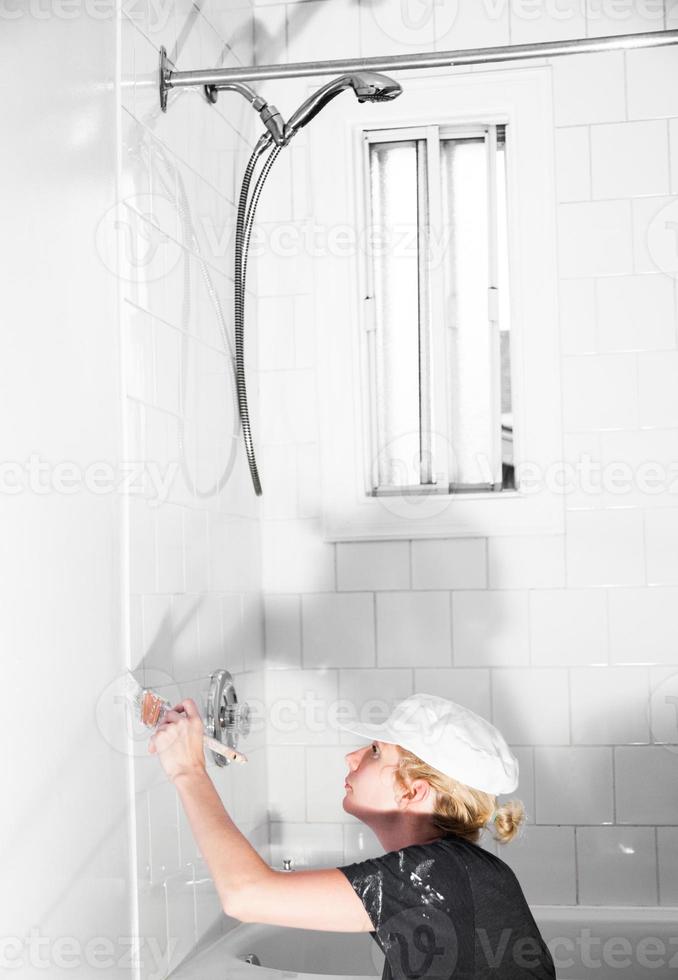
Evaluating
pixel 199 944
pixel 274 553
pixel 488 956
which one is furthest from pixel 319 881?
pixel 274 553

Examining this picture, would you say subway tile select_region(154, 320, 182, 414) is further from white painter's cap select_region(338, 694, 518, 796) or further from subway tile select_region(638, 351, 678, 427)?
subway tile select_region(638, 351, 678, 427)

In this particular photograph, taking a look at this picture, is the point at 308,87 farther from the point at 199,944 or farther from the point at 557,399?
the point at 199,944

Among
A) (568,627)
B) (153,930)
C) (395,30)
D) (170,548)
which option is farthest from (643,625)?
(395,30)

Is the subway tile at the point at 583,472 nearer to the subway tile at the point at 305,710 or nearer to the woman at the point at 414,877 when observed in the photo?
the subway tile at the point at 305,710

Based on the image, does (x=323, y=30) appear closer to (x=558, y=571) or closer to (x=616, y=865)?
(x=558, y=571)

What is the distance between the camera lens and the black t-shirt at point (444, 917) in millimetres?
1414

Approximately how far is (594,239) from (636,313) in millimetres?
189

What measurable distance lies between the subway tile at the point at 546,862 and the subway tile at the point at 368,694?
1.27ft

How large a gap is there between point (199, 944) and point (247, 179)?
4.64 ft

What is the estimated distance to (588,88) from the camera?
98.9 inches

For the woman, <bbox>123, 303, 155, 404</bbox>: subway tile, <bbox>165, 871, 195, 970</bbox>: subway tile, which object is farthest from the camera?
<bbox>165, 871, 195, 970</bbox>: subway tile

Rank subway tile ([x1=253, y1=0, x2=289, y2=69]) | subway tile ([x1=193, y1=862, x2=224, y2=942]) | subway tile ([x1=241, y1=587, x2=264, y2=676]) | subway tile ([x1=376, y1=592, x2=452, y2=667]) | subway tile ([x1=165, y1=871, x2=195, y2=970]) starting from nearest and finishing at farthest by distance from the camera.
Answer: subway tile ([x1=165, y1=871, x2=195, y2=970]), subway tile ([x1=193, y1=862, x2=224, y2=942]), subway tile ([x1=241, y1=587, x2=264, y2=676]), subway tile ([x1=376, y1=592, x2=452, y2=667]), subway tile ([x1=253, y1=0, x2=289, y2=69])

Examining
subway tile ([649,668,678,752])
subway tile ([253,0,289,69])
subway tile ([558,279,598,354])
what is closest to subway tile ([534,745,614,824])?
subway tile ([649,668,678,752])

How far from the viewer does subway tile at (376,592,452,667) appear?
2.52m
